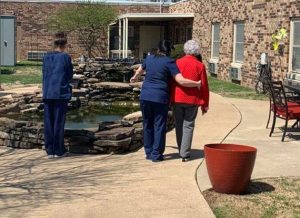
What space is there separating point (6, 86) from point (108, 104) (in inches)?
205

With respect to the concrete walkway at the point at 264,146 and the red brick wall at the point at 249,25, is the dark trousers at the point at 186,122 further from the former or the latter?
the red brick wall at the point at 249,25

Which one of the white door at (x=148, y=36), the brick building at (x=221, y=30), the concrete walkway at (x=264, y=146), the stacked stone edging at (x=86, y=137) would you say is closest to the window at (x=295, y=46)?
the brick building at (x=221, y=30)

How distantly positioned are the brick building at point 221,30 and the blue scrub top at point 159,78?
8.31m

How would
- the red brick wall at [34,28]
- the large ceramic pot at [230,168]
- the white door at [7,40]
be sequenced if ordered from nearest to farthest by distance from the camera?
the large ceramic pot at [230,168] < the white door at [7,40] < the red brick wall at [34,28]

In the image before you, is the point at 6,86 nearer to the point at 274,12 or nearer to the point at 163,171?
the point at 274,12

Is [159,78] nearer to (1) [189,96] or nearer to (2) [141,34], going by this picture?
(1) [189,96]

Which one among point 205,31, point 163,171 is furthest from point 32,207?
point 205,31

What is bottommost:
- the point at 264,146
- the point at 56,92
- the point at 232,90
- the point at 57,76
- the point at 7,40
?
the point at 264,146

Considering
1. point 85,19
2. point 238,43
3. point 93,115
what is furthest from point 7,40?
point 93,115

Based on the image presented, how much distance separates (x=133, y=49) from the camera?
32250mm

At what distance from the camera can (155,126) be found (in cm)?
737

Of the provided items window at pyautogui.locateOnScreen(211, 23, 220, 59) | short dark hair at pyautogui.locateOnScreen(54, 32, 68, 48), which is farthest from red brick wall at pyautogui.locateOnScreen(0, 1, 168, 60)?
short dark hair at pyautogui.locateOnScreen(54, 32, 68, 48)

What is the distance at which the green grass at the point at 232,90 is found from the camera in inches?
617

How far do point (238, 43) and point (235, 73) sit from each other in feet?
3.79
